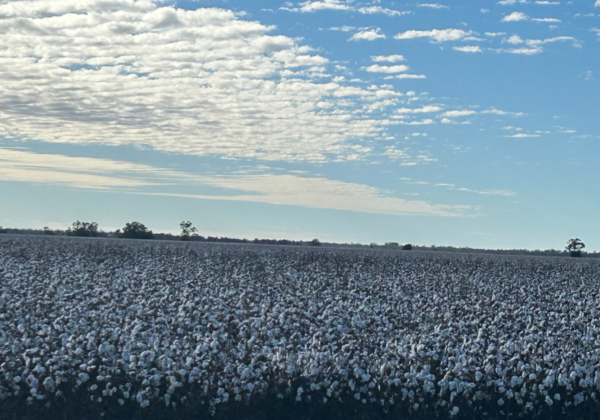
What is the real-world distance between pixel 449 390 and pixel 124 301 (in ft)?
28.2

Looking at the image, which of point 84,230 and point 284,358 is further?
point 84,230

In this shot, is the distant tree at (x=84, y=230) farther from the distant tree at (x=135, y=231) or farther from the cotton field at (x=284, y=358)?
the cotton field at (x=284, y=358)

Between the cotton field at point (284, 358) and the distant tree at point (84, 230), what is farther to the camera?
the distant tree at point (84, 230)

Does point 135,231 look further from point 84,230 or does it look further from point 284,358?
point 284,358

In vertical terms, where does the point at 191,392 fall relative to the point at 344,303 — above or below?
below

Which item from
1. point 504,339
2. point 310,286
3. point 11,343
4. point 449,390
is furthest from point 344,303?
point 11,343

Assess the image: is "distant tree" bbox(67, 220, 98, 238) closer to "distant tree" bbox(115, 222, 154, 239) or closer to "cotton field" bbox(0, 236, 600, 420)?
"distant tree" bbox(115, 222, 154, 239)

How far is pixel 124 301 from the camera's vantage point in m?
17.6

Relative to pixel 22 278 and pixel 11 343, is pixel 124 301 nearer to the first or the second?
pixel 11 343

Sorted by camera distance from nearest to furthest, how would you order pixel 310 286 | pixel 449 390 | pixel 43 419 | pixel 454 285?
pixel 43 419 → pixel 449 390 → pixel 310 286 → pixel 454 285

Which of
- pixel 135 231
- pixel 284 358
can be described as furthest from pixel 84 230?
pixel 284 358

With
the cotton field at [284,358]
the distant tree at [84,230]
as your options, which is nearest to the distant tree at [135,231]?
the distant tree at [84,230]

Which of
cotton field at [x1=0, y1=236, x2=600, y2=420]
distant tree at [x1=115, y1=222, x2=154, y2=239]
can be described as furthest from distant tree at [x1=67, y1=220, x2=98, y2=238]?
cotton field at [x1=0, y1=236, x2=600, y2=420]

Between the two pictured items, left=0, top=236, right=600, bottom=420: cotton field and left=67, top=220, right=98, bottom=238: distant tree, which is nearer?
left=0, top=236, right=600, bottom=420: cotton field
